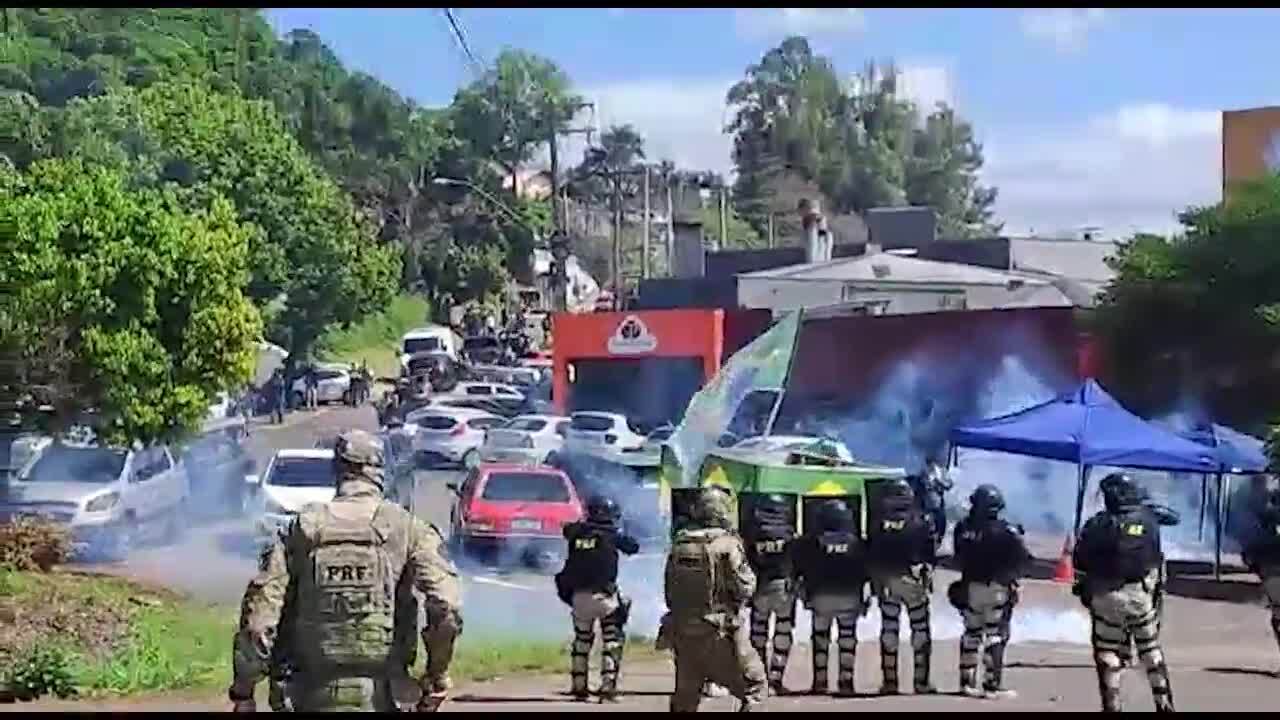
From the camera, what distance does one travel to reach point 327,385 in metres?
52.2

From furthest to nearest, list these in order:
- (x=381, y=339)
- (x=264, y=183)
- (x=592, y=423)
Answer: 1. (x=381, y=339)
2. (x=264, y=183)
3. (x=592, y=423)

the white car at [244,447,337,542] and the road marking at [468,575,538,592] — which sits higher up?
the white car at [244,447,337,542]

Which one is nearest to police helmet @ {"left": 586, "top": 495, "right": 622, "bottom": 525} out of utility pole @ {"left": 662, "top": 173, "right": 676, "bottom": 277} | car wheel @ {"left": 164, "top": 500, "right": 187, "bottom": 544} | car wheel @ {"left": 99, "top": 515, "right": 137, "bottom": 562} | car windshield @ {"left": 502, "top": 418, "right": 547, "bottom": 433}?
car wheel @ {"left": 99, "top": 515, "right": 137, "bottom": 562}

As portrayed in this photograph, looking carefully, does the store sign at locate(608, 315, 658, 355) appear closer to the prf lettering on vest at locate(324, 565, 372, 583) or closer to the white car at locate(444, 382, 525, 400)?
the white car at locate(444, 382, 525, 400)

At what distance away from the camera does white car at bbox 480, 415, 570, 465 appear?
35.3 meters

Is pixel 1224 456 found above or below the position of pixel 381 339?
below

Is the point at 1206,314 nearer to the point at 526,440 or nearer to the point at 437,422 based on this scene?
the point at 526,440

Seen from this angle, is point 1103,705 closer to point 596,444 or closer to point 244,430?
point 596,444

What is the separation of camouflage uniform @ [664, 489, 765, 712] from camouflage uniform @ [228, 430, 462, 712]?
3.19 metres

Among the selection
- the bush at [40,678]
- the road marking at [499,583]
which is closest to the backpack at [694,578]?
the bush at [40,678]

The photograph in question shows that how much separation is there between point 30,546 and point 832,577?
8.63 meters

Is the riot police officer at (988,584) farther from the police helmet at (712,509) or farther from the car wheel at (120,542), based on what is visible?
the car wheel at (120,542)

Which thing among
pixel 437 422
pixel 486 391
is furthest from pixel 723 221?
pixel 437 422

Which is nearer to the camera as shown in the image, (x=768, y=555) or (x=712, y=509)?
(x=712, y=509)
